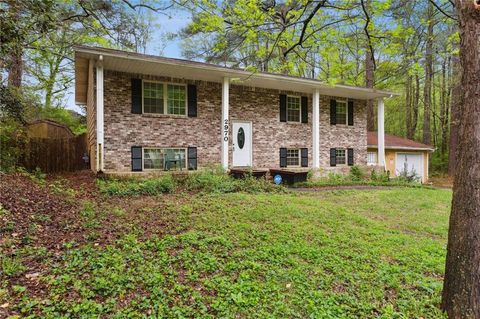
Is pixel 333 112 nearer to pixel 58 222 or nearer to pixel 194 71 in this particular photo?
pixel 194 71

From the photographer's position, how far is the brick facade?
9.55 metres

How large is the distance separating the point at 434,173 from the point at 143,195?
1962 centimetres

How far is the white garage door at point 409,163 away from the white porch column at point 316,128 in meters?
6.69

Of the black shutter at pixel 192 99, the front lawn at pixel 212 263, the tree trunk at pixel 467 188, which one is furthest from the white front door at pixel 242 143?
the tree trunk at pixel 467 188

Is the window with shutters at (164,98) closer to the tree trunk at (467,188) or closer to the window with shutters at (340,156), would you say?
the window with shutters at (340,156)

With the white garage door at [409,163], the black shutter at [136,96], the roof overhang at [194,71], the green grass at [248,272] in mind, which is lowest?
the green grass at [248,272]

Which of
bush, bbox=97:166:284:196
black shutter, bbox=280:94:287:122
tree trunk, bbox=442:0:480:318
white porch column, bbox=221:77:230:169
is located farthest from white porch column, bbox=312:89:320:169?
tree trunk, bbox=442:0:480:318

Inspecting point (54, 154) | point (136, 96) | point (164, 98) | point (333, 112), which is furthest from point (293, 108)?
point (54, 154)

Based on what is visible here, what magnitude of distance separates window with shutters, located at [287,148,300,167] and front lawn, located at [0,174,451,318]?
22.9 ft

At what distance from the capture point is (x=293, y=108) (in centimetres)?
1291

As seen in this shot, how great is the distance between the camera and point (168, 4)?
291 inches

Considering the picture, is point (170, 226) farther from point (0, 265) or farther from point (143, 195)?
point (143, 195)

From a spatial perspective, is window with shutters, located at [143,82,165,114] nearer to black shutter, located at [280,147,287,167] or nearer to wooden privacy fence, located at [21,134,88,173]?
wooden privacy fence, located at [21,134,88,173]

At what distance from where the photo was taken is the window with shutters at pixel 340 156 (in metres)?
13.8
